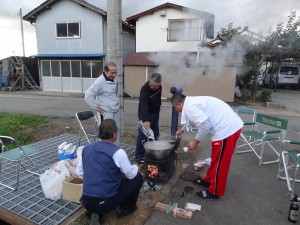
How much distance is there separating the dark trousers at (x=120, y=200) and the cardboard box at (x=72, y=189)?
1.79 ft

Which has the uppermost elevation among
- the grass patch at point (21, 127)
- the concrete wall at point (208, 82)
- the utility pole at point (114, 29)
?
the utility pole at point (114, 29)

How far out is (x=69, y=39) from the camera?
1725 centimetres

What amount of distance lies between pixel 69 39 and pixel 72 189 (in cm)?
1598

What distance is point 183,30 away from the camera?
46.7 ft

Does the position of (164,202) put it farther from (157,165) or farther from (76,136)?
(76,136)

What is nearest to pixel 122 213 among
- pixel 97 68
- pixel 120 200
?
pixel 120 200

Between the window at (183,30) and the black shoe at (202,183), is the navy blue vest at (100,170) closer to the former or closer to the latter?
the black shoe at (202,183)

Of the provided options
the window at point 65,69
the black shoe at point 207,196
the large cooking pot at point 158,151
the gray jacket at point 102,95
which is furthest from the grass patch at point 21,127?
the window at point 65,69

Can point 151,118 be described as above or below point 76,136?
above

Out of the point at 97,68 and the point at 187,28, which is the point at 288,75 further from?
the point at 97,68

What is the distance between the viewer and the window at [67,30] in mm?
17062

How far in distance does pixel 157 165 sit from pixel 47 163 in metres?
2.25

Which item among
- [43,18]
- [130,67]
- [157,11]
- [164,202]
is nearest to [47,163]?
[164,202]

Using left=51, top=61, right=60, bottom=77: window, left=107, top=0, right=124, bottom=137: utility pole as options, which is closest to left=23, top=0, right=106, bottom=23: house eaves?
left=51, top=61, right=60, bottom=77: window
